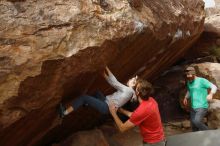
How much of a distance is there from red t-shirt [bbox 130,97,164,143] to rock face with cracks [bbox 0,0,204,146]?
1205 mm

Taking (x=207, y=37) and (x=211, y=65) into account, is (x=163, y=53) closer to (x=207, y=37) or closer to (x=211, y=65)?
(x=211, y=65)

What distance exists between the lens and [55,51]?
19.4 feet

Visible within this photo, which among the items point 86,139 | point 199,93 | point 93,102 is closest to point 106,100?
point 93,102

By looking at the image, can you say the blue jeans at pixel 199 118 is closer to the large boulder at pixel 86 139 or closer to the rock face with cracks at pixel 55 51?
the rock face with cracks at pixel 55 51

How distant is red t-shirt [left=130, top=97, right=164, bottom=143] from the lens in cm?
578

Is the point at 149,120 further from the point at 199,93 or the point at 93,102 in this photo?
the point at 199,93

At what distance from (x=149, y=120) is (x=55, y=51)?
5.73ft

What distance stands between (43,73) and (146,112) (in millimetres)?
1636

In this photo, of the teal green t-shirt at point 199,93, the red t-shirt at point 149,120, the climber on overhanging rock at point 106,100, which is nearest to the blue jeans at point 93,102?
the climber on overhanging rock at point 106,100

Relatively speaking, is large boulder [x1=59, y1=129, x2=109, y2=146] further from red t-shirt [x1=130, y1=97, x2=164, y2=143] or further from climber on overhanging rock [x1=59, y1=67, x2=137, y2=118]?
red t-shirt [x1=130, y1=97, x2=164, y2=143]

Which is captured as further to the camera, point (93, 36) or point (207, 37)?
point (207, 37)

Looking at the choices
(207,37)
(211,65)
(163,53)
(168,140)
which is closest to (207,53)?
(207,37)

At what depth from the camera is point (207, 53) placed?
44.8ft

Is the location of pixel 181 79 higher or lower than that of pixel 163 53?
lower
